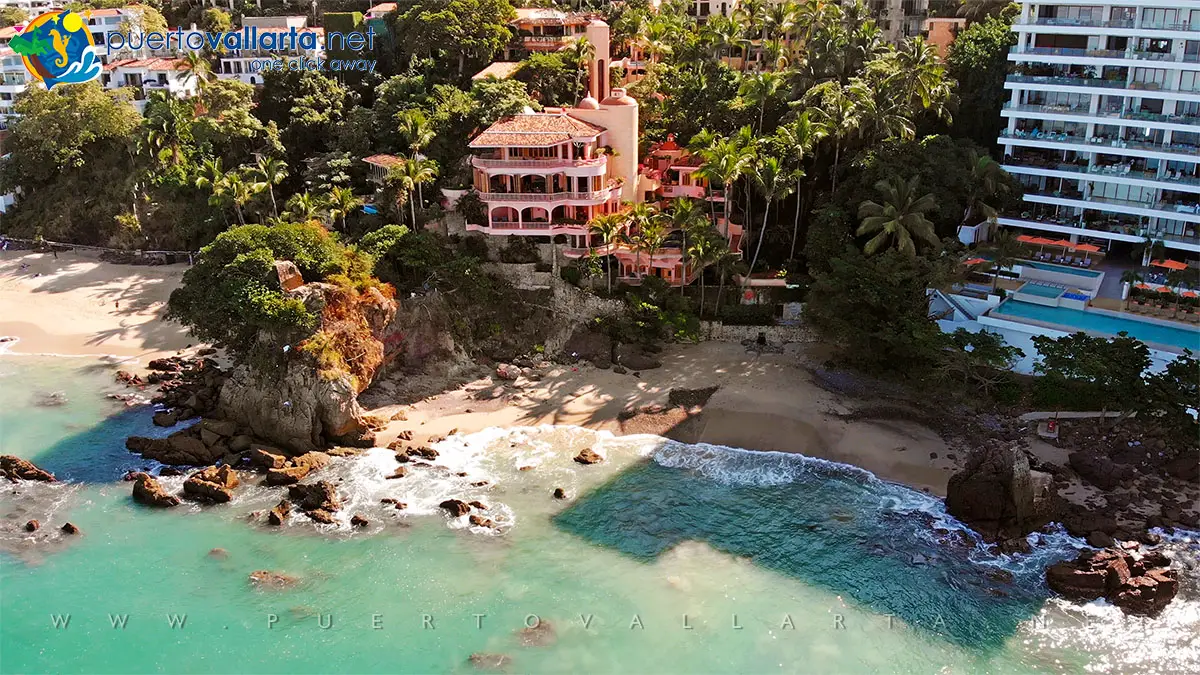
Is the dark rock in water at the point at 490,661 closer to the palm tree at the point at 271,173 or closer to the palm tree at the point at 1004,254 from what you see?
the palm tree at the point at 1004,254

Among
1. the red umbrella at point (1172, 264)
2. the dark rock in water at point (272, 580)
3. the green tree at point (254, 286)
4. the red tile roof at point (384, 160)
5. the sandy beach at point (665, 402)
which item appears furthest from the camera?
the red tile roof at point (384, 160)

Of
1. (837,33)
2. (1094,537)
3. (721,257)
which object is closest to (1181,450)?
(1094,537)

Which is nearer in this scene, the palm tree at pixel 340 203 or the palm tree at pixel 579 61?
the palm tree at pixel 340 203

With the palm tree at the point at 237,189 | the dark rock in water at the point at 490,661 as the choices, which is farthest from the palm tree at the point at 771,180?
the palm tree at the point at 237,189

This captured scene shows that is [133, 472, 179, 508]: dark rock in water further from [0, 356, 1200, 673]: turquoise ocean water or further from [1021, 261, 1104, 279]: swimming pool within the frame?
[1021, 261, 1104, 279]: swimming pool

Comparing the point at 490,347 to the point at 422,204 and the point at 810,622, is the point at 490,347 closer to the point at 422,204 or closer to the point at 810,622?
the point at 422,204

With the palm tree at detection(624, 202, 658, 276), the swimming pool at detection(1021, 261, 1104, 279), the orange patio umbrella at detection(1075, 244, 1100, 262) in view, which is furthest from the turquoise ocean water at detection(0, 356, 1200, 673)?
the orange patio umbrella at detection(1075, 244, 1100, 262)
